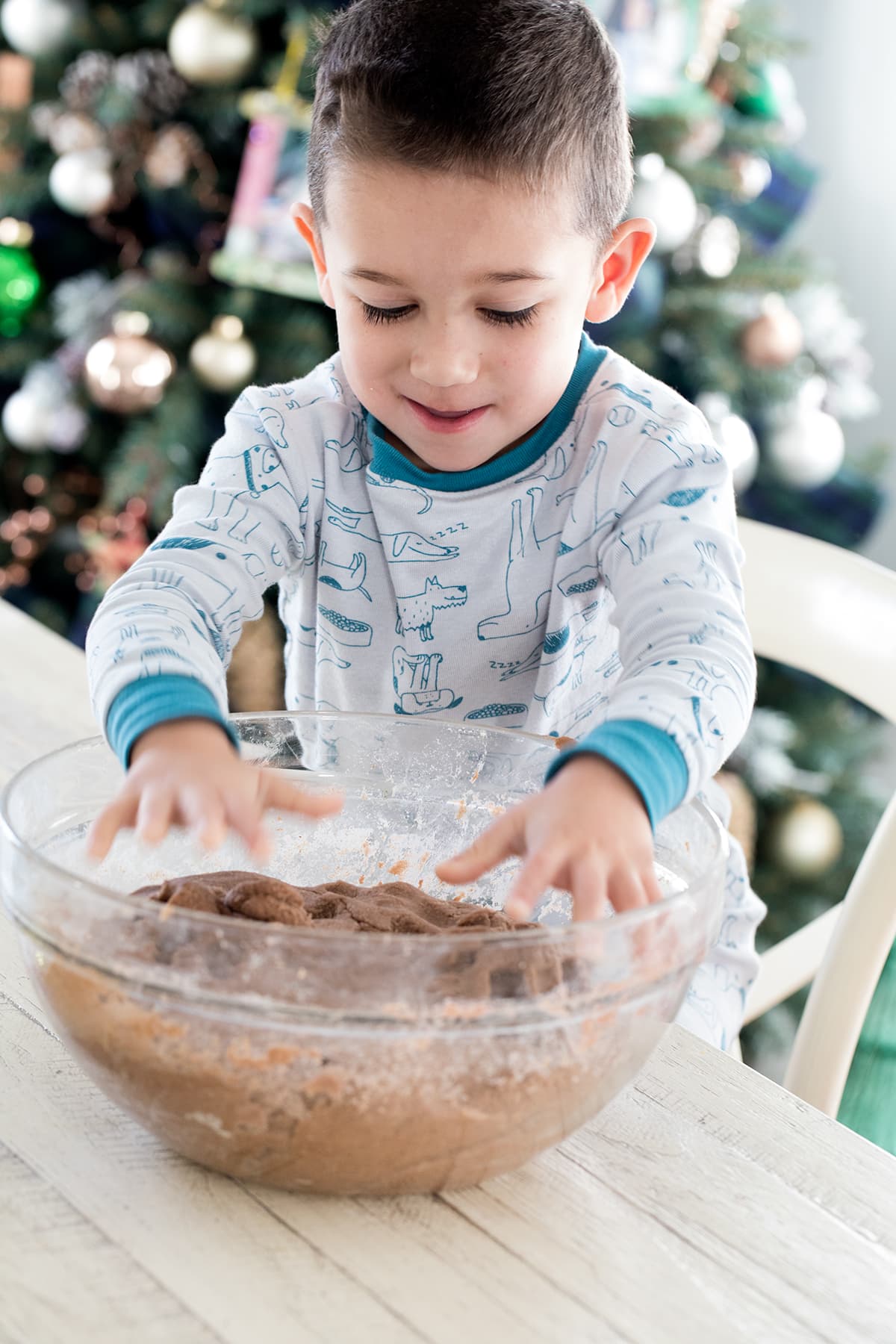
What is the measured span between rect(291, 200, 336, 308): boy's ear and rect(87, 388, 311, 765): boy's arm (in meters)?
0.10

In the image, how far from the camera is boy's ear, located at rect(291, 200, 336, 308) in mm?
927

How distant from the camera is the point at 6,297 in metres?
2.19

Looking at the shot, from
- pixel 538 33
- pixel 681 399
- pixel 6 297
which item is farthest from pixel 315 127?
pixel 6 297

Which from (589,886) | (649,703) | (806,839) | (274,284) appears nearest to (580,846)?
(589,886)

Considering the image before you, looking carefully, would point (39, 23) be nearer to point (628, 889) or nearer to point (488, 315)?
point (488, 315)

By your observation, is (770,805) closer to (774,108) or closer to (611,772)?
(774,108)

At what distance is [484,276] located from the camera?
795 millimetres

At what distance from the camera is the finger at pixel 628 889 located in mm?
587

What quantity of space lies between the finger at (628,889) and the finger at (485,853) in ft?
0.15

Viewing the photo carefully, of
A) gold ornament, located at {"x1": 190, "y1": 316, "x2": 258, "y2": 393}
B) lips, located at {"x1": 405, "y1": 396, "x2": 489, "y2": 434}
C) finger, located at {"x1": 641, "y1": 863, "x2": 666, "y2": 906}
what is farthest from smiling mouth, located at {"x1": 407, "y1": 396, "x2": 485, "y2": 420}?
gold ornament, located at {"x1": 190, "y1": 316, "x2": 258, "y2": 393}

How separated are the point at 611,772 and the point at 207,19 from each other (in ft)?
5.30

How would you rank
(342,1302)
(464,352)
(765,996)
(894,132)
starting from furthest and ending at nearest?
(894,132), (765,996), (464,352), (342,1302)

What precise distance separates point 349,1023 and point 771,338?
5.26ft

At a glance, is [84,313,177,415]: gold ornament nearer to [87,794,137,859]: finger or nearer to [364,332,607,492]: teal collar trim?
[364,332,607,492]: teal collar trim
